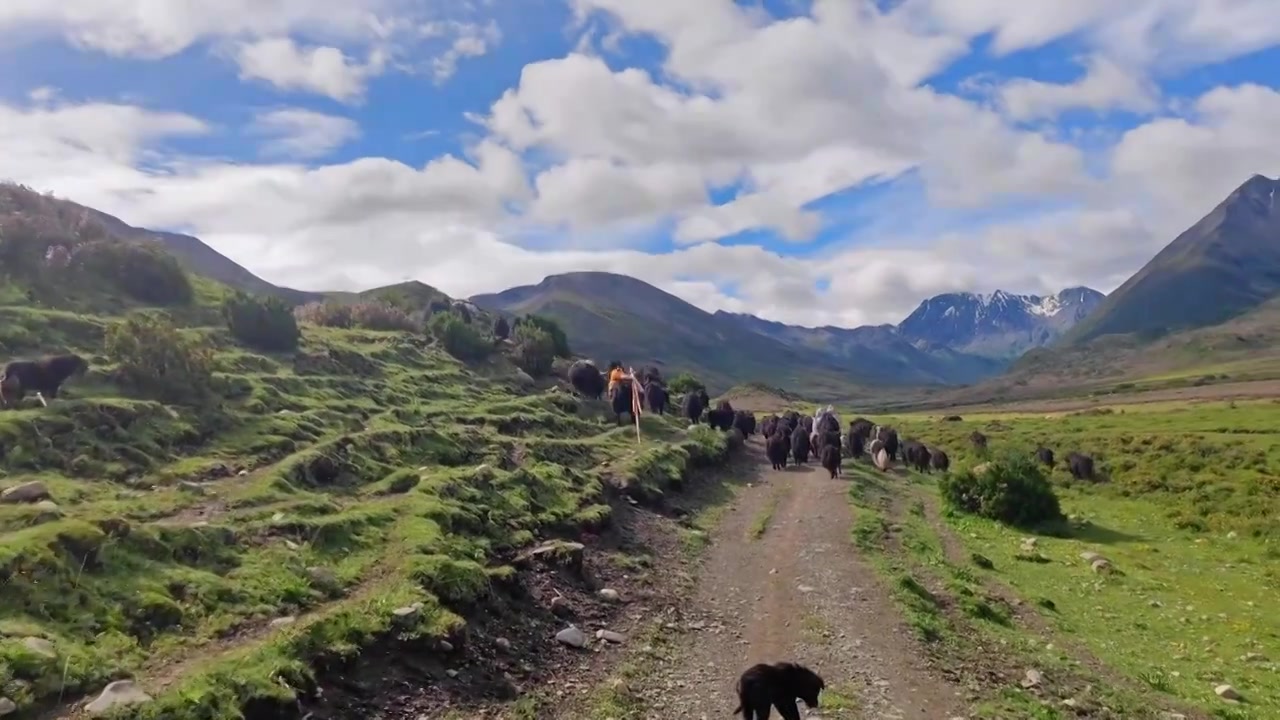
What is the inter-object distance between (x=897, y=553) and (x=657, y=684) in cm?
1226

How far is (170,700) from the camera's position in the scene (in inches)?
349

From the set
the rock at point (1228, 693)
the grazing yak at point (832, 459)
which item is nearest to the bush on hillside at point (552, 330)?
the grazing yak at point (832, 459)

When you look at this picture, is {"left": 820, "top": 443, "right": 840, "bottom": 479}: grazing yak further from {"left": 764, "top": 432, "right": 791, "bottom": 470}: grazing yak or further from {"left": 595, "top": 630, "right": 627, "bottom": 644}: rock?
{"left": 595, "top": 630, "right": 627, "bottom": 644}: rock

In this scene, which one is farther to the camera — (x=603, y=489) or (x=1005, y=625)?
(x=603, y=489)

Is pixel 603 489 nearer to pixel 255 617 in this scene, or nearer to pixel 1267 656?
pixel 255 617

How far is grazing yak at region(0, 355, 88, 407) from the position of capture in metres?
20.7

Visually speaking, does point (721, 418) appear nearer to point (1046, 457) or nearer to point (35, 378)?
point (1046, 457)

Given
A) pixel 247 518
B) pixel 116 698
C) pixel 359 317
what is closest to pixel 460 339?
pixel 359 317

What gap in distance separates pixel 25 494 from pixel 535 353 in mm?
36886

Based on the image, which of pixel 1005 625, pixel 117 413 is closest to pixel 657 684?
pixel 1005 625

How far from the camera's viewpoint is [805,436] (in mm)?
44844

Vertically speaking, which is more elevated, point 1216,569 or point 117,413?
point 117,413

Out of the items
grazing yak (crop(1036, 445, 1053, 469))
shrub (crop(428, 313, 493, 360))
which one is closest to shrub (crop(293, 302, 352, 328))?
shrub (crop(428, 313, 493, 360))

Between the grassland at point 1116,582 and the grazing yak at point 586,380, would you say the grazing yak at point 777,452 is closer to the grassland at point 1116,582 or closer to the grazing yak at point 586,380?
the grassland at point 1116,582
